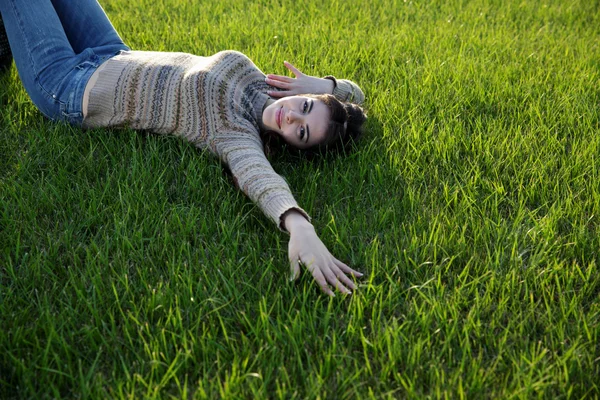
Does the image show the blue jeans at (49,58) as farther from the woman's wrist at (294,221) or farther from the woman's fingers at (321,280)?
the woman's fingers at (321,280)

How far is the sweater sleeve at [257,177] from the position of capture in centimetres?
218

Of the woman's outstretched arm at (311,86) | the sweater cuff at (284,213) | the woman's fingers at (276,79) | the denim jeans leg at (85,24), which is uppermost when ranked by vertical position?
the denim jeans leg at (85,24)

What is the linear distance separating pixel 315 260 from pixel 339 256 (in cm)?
18

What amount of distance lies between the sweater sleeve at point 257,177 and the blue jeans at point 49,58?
0.76m

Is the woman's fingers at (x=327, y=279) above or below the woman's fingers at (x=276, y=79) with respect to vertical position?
below

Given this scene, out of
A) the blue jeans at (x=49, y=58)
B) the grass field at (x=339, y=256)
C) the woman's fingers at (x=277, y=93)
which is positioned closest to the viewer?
the grass field at (x=339, y=256)

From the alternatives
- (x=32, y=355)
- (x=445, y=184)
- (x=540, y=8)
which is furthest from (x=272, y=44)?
(x=32, y=355)

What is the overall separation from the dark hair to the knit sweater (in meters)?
0.11

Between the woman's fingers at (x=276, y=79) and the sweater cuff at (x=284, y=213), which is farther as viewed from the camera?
the woman's fingers at (x=276, y=79)

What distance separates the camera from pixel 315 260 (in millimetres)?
1995

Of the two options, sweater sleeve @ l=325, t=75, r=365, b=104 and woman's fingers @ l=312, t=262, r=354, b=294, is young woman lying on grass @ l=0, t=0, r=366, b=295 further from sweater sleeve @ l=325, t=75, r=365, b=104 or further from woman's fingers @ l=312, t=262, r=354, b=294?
woman's fingers @ l=312, t=262, r=354, b=294

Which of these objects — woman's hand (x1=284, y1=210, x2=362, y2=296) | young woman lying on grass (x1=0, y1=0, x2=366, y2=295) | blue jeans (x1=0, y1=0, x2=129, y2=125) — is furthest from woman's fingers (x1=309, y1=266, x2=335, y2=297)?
blue jeans (x1=0, y1=0, x2=129, y2=125)

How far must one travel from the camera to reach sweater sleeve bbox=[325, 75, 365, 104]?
3.07 meters

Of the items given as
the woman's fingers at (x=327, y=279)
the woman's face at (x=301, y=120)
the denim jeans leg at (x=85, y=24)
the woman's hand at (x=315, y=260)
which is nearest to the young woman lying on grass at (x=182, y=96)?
the woman's face at (x=301, y=120)
